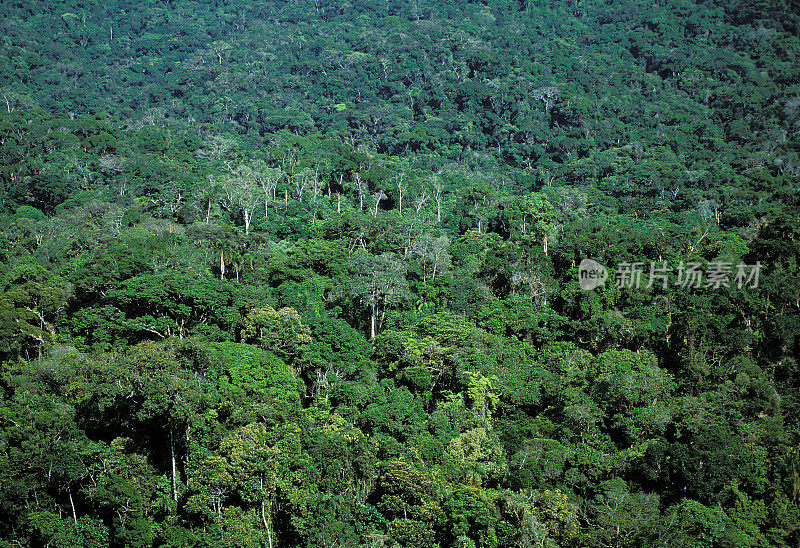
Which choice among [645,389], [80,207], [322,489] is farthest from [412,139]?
[322,489]

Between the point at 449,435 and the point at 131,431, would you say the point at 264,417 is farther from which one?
the point at 449,435

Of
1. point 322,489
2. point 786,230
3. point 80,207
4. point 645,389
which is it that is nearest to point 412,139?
point 80,207

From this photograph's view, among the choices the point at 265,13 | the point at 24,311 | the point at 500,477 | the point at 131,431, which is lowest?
the point at 500,477

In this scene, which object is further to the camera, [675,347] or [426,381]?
[675,347]

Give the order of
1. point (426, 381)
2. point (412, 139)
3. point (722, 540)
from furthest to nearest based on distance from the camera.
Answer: point (412, 139)
point (426, 381)
point (722, 540)

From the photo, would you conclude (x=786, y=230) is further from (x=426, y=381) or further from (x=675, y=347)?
(x=426, y=381)

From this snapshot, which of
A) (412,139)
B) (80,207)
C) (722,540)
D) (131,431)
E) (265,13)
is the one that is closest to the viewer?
(722,540)

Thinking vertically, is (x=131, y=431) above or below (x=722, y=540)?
above
